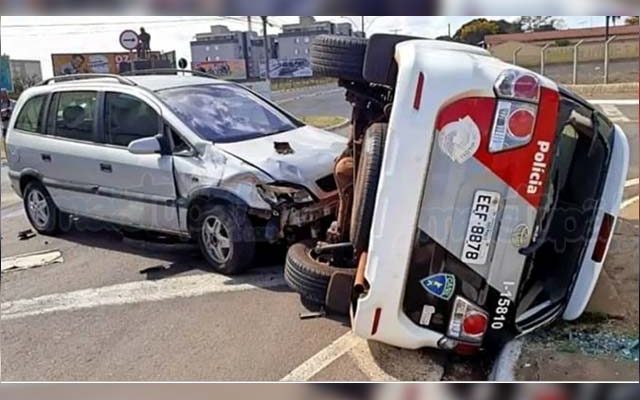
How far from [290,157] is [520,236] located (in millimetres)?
1263

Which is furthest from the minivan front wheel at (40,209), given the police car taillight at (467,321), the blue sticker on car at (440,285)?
the police car taillight at (467,321)

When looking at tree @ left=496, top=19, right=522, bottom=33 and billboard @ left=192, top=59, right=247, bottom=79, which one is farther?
billboard @ left=192, top=59, right=247, bottom=79

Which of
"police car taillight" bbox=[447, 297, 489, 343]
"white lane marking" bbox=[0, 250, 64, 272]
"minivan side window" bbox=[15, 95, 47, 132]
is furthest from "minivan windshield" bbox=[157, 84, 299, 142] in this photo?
"police car taillight" bbox=[447, 297, 489, 343]

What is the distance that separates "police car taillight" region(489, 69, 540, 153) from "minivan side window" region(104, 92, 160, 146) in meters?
1.80

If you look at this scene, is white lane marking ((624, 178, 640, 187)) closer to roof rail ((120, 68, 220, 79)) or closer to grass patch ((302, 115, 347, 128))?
grass patch ((302, 115, 347, 128))

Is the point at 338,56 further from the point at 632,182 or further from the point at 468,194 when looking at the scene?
the point at 632,182

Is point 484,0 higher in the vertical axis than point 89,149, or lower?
higher

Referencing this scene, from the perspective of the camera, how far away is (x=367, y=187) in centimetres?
242

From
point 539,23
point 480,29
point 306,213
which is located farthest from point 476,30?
point 306,213

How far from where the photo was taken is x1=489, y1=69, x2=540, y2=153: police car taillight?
2.27 m

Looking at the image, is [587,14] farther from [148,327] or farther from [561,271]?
[148,327]

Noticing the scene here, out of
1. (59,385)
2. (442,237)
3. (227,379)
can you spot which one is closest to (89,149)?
(59,385)

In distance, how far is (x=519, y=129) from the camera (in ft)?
7.52

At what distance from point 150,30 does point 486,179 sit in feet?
4.74
